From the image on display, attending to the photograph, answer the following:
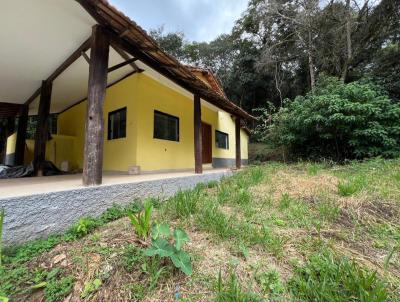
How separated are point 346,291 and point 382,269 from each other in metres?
0.63

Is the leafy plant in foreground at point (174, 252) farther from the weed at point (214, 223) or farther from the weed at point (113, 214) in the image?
the weed at point (113, 214)

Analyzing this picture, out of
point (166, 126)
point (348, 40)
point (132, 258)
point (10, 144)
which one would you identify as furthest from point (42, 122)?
point (348, 40)

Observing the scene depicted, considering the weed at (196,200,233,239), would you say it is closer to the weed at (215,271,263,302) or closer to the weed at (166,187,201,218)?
the weed at (166,187,201,218)

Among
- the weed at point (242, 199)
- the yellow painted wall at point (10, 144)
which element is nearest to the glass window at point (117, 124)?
the weed at point (242, 199)

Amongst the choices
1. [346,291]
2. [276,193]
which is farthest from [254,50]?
[346,291]

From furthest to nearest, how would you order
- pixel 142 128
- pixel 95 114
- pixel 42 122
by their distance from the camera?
pixel 42 122
pixel 142 128
pixel 95 114

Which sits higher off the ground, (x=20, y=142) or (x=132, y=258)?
(x=20, y=142)

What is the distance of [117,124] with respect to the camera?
605 centimetres

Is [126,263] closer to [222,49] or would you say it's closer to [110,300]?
[110,300]

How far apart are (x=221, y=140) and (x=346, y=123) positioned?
Answer: 16.3ft

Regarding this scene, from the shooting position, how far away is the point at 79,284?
6.06 ft

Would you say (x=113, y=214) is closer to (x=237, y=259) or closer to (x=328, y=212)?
(x=237, y=259)

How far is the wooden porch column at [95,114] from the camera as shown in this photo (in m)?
3.05

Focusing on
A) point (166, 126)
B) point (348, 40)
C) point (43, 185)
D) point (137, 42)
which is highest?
point (348, 40)
